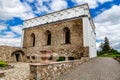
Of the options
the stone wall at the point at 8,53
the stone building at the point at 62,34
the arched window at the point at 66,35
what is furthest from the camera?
the stone wall at the point at 8,53

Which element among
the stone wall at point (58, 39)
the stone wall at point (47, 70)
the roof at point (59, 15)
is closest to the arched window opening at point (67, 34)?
the stone wall at point (58, 39)

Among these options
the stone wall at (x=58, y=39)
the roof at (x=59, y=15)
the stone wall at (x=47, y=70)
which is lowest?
the stone wall at (x=47, y=70)

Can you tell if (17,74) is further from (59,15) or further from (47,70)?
(59,15)

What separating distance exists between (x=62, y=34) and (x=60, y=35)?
13.6 inches

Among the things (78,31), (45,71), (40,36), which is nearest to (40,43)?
(40,36)

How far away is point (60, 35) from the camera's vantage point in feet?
62.1

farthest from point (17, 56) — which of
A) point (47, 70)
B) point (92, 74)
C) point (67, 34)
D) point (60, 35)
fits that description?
point (47, 70)

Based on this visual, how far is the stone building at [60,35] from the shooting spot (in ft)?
55.6

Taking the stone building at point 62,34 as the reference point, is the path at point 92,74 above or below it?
below

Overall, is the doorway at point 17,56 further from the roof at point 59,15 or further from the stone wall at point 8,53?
the roof at point 59,15

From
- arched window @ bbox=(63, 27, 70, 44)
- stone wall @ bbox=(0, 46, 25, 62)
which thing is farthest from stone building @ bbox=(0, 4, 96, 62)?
stone wall @ bbox=(0, 46, 25, 62)

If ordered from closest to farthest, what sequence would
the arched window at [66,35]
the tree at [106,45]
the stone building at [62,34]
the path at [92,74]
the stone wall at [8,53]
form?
the path at [92,74]
the stone building at [62,34]
the arched window at [66,35]
the stone wall at [8,53]
the tree at [106,45]

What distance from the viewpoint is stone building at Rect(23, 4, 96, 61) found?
55.4 ft

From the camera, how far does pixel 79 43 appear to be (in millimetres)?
17000
